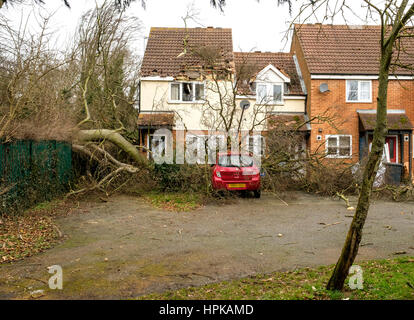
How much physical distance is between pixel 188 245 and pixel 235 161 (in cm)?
655

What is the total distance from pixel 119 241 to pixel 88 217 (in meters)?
2.98

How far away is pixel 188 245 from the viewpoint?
7.32 metres

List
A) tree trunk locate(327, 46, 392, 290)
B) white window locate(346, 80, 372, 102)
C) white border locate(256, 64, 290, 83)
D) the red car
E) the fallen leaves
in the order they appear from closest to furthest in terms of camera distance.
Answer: tree trunk locate(327, 46, 392, 290) → the fallen leaves → the red car → white window locate(346, 80, 372, 102) → white border locate(256, 64, 290, 83)

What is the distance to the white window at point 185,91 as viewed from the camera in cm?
2030

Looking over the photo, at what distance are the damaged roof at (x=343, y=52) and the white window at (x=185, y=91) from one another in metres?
6.31

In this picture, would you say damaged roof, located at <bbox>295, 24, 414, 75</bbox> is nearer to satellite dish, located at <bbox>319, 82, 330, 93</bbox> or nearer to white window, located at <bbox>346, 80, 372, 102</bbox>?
white window, located at <bbox>346, 80, 372, 102</bbox>

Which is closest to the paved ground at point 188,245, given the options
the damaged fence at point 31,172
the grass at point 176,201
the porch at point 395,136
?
the grass at point 176,201

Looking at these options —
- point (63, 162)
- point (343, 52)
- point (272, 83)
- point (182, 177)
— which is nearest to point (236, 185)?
point (182, 177)

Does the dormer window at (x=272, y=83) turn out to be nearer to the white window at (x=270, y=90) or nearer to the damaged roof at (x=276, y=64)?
the white window at (x=270, y=90)

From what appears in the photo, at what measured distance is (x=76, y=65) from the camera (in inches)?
687

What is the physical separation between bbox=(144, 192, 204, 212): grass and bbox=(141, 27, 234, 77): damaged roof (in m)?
8.50

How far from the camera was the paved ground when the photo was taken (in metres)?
5.21

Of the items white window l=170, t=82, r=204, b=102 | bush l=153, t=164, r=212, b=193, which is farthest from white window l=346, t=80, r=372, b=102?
bush l=153, t=164, r=212, b=193
